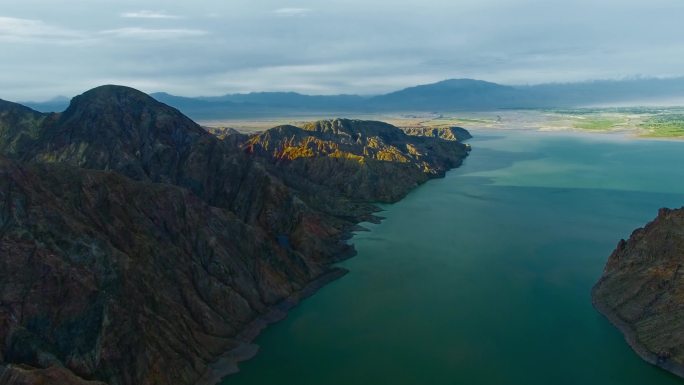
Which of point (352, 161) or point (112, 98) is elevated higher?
point (112, 98)

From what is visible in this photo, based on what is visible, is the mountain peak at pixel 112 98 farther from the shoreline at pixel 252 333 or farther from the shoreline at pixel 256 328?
the shoreline at pixel 252 333

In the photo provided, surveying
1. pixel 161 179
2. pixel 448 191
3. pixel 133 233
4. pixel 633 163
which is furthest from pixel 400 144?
pixel 133 233

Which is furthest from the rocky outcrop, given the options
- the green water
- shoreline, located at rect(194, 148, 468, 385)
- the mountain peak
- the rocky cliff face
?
the rocky cliff face

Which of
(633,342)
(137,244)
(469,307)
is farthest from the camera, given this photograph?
(469,307)

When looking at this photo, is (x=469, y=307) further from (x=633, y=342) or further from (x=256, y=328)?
(x=256, y=328)

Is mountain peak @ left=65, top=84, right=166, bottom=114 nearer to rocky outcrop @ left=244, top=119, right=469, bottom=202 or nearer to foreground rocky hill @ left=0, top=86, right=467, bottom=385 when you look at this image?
foreground rocky hill @ left=0, top=86, right=467, bottom=385

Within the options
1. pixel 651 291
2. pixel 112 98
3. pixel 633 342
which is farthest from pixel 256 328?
pixel 112 98
